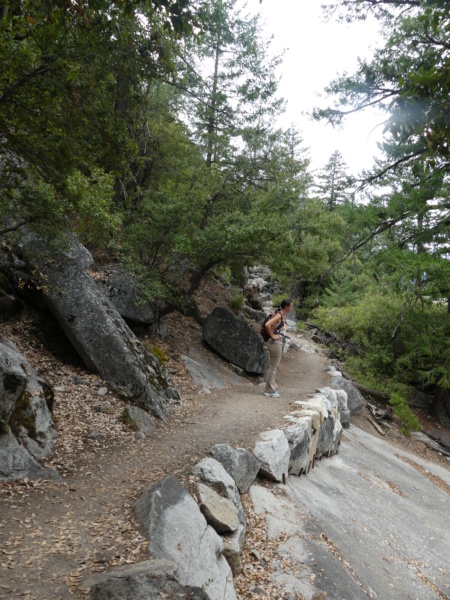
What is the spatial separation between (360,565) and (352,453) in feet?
15.9

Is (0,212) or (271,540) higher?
(0,212)

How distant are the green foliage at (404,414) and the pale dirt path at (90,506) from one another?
9.01 metres

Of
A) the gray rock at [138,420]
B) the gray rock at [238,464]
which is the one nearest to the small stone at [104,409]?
the gray rock at [138,420]

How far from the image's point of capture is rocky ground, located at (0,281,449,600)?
2.97 metres

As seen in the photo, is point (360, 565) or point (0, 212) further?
point (360, 565)

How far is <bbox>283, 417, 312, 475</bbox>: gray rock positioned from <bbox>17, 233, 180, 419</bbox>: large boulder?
239 cm

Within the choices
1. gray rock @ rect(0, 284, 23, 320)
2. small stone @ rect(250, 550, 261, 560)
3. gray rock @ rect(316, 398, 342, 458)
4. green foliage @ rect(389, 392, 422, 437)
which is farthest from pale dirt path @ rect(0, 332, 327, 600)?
green foliage @ rect(389, 392, 422, 437)

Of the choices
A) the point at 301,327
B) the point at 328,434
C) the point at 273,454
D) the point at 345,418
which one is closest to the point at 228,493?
the point at 273,454

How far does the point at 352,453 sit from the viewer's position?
9.55 metres

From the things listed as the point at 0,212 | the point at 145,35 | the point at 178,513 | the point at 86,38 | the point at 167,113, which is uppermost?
the point at 167,113

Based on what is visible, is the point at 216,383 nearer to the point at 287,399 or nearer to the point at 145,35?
the point at 287,399

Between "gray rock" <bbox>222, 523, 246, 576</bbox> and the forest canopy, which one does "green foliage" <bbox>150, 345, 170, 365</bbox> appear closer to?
the forest canopy

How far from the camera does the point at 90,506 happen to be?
3895 mm

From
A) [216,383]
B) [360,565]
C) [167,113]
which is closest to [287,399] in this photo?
[216,383]
